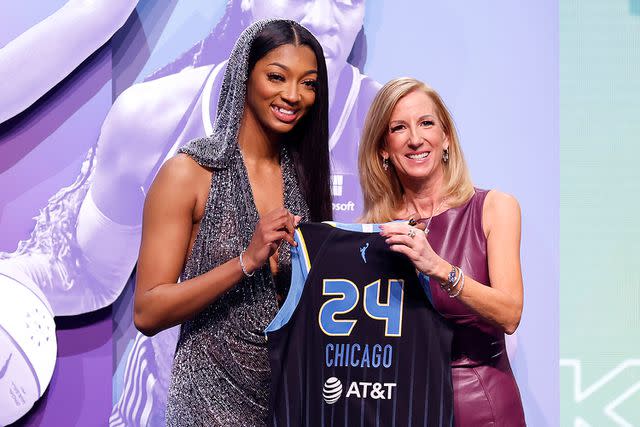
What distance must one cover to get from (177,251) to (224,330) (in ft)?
0.73

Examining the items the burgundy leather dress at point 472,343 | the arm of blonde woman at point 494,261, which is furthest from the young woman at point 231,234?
the burgundy leather dress at point 472,343

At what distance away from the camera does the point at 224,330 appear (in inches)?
70.7

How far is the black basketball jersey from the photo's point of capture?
1730 millimetres

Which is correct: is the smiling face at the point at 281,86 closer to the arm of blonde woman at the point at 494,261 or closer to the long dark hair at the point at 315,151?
the long dark hair at the point at 315,151

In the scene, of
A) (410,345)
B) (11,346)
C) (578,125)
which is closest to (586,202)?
(578,125)

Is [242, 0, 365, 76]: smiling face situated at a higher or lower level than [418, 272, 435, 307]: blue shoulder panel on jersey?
higher

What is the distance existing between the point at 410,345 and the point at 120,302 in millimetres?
1618

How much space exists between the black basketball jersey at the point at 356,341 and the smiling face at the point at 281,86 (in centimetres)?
29

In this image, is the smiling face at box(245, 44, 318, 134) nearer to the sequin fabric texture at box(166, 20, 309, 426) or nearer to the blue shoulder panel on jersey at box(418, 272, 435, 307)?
the sequin fabric texture at box(166, 20, 309, 426)

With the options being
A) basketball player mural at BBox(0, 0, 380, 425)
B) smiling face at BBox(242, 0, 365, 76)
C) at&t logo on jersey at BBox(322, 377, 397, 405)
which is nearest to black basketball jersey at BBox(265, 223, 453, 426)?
at&t logo on jersey at BBox(322, 377, 397, 405)

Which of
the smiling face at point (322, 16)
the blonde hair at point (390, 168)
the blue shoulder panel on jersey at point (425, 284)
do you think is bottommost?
the blue shoulder panel on jersey at point (425, 284)

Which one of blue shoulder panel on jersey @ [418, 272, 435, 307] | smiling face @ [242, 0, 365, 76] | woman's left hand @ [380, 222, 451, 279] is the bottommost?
blue shoulder panel on jersey @ [418, 272, 435, 307]

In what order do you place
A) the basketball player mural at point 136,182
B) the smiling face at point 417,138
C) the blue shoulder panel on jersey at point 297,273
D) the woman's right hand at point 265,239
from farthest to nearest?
the basketball player mural at point 136,182 → the smiling face at point 417,138 → the blue shoulder panel on jersey at point 297,273 → the woman's right hand at point 265,239

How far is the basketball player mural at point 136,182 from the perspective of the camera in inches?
116
